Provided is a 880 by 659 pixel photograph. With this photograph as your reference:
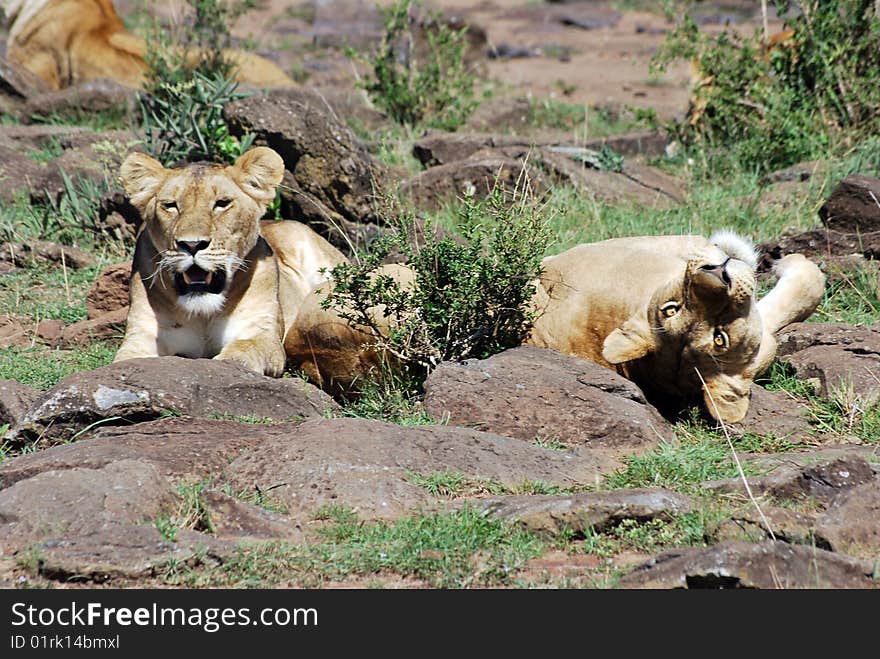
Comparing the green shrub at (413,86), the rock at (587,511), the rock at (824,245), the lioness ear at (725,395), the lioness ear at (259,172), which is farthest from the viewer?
the green shrub at (413,86)

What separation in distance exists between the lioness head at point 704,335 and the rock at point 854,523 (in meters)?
0.98

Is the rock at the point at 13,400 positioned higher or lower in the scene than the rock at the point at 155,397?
lower

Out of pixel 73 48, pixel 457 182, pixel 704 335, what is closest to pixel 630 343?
pixel 704 335

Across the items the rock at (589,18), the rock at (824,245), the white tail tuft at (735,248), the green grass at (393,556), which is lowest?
the rock at (589,18)

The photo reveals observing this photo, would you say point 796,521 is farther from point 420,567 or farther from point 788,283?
point 788,283

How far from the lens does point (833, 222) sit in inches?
→ 312

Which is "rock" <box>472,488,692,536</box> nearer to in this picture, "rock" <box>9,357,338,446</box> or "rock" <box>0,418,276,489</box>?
"rock" <box>0,418,276,489</box>

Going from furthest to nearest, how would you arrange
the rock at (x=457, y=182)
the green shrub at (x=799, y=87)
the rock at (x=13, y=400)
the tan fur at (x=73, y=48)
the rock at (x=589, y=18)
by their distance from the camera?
the rock at (x=589, y=18)
the tan fur at (x=73, y=48)
the green shrub at (x=799, y=87)
the rock at (x=457, y=182)
the rock at (x=13, y=400)

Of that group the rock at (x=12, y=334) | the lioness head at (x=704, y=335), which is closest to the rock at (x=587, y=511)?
the lioness head at (x=704, y=335)

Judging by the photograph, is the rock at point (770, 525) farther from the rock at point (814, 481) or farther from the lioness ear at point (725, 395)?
the lioness ear at point (725, 395)

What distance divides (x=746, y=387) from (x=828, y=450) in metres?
0.46

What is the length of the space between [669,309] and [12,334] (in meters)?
4.00

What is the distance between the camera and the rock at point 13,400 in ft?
18.5

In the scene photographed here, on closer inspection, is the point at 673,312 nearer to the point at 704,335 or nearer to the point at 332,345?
the point at 704,335
